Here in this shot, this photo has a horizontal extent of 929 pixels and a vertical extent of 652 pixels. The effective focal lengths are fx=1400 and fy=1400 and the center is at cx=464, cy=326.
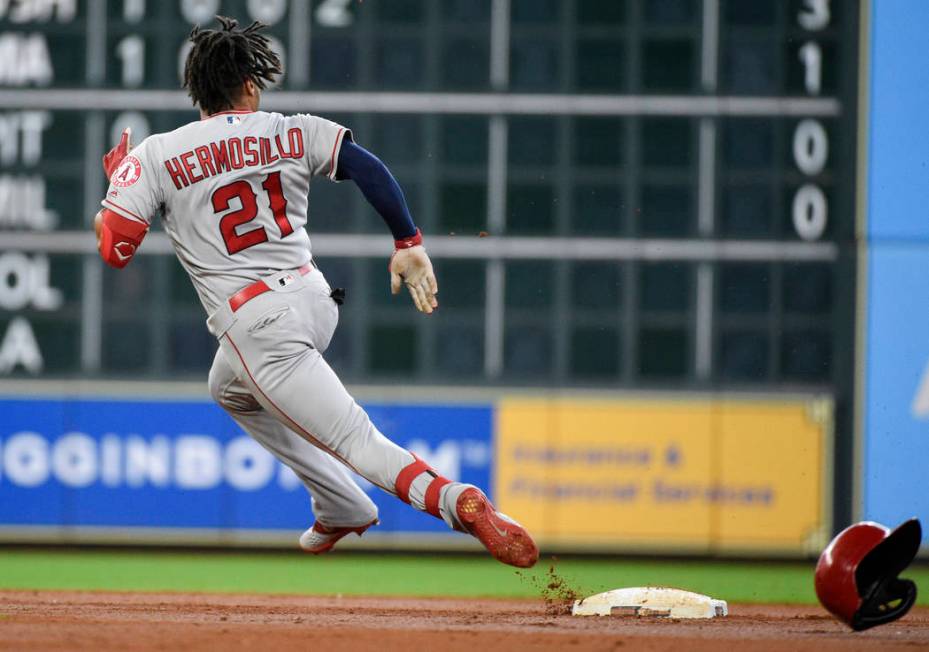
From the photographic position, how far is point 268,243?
369 centimetres

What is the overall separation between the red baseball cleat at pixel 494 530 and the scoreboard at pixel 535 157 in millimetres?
4071

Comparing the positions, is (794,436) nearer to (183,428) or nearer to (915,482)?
(915,482)

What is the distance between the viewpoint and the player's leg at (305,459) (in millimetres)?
3906

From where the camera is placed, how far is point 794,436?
7.78 metres

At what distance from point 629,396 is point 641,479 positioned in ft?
1.54

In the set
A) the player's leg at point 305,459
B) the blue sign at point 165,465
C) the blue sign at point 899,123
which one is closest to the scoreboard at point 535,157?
the blue sign at point 899,123

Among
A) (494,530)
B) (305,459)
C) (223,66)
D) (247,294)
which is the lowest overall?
(494,530)

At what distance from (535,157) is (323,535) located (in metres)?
3.81

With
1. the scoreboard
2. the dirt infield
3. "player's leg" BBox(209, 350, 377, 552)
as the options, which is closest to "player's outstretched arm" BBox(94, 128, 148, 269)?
"player's leg" BBox(209, 350, 377, 552)

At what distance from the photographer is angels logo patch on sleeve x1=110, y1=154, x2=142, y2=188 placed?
362cm

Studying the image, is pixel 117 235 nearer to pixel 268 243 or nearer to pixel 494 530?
pixel 268 243

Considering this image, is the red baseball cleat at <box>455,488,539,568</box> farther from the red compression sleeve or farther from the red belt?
the red compression sleeve

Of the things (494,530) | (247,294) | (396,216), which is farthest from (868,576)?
(247,294)

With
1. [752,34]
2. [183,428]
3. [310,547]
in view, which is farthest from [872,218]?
[310,547]
